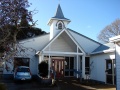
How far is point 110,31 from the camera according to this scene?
146 feet

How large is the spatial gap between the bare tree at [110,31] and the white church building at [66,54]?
19372 mm

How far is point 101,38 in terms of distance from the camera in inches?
1823

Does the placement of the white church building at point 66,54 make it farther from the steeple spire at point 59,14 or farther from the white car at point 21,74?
the white car at point 21,74

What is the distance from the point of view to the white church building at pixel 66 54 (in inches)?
838

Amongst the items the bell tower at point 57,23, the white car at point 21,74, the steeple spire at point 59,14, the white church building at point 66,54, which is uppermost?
the steeple spire at point 59,14

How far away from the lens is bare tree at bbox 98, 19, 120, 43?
143 ft

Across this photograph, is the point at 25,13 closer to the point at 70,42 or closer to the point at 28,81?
the point at 28,81

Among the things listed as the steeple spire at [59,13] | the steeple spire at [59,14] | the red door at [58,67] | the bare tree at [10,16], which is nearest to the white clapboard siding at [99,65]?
the red door at [58,67]

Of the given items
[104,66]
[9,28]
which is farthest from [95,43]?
[9,28]

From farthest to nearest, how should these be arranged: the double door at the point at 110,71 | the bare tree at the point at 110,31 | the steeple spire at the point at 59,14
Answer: the bare tree at the point at 110,31
the steeple spire at the point at 59,14
the double door at the point at 110,71

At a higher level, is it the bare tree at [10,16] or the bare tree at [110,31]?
the bare tree at [110,31]

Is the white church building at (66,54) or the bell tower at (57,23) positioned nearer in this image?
the white church building at (66,54)

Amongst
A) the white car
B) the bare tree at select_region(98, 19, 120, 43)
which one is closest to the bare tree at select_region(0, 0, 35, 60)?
the white car

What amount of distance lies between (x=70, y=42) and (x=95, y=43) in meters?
4.34
